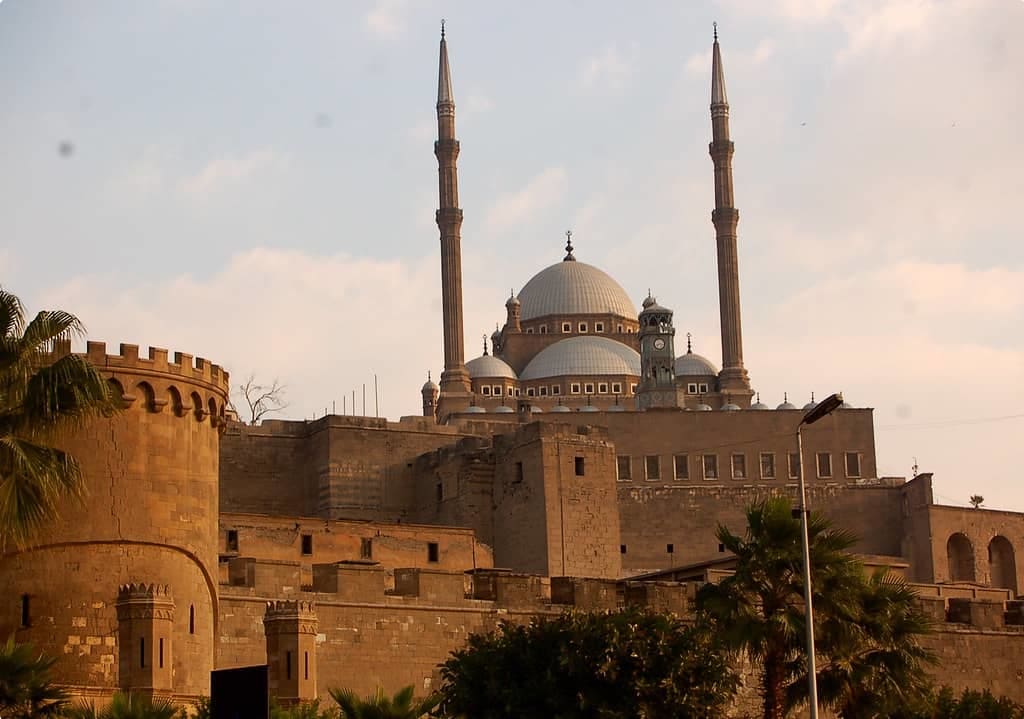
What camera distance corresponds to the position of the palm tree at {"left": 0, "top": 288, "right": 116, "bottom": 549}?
73.6ft

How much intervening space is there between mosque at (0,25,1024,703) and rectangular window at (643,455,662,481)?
69mm

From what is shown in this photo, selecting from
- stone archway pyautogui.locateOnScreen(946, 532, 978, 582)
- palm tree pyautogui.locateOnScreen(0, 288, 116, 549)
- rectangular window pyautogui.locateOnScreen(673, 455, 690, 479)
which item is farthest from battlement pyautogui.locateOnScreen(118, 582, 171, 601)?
stone archway pyautogui.locateOnScreen(946, 532, 978, 582)

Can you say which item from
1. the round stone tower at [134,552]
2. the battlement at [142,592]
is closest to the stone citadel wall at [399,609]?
the round stone tower at [134,552]

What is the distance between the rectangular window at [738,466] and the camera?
214 feet

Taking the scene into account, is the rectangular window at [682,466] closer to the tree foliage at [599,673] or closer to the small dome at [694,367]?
the small dome at [694,367]

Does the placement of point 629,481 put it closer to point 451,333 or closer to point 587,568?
point 587,568

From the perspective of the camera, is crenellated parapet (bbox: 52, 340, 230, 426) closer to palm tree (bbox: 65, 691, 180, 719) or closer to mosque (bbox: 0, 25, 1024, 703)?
mosque (bbox: 0, 25, 1024, 703)

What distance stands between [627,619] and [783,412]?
131ft

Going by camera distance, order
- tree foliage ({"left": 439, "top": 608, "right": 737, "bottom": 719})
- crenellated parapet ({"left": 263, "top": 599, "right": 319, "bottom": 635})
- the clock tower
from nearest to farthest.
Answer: tree foliage ({"left": 439, "top": 608, "right": 737, "bottom": 719}), crenellated parapet ({"left": 263, "top": 599, "right": 319, "bottom": 635}), the clock tower

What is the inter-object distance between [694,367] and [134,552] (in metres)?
59.4

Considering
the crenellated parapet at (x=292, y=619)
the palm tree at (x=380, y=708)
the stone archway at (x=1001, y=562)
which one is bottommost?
the palm tree at (x=380, y=708)

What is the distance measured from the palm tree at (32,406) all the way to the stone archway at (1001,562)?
4643 cm

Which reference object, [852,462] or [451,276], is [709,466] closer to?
[852,462]

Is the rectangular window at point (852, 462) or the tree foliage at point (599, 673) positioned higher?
the rectangular window at point (852, 462)
